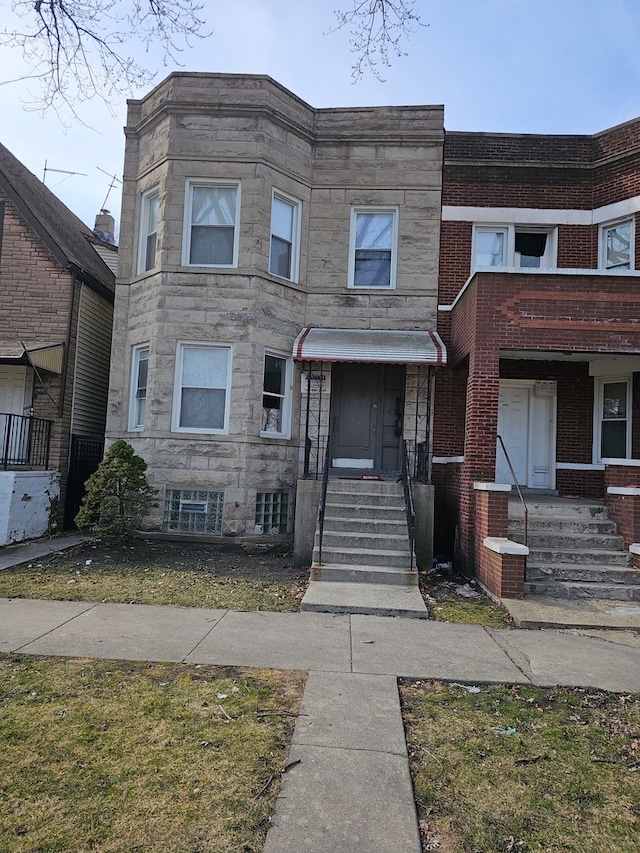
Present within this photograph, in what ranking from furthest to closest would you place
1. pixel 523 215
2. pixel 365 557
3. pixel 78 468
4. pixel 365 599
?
pixel 78 468 < pixel 523 215 < pixel 365 557 < pixel 365 599

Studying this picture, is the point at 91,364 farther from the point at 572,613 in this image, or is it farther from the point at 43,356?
the point at 572,613

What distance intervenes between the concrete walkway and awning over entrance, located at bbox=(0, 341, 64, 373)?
5512 mm

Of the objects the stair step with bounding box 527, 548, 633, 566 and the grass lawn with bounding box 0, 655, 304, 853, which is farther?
the stair step with bounding box 527, 548, 633, 566

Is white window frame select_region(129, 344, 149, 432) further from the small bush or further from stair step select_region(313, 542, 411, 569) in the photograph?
stair step select_region(313, 542, 411, 569)

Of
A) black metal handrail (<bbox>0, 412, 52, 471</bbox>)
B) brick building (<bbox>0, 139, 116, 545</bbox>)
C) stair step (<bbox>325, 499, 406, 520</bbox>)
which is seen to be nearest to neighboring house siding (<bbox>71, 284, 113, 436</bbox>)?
brick building (<bbox>0, 139, 116, 545</bbox>)

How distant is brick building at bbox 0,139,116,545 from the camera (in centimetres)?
1096

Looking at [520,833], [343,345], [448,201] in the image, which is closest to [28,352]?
[343,345]

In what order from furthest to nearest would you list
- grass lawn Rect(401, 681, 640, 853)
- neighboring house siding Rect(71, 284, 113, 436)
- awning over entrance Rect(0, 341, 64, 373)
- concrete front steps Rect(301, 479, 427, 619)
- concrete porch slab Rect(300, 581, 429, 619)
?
neighboring house siding Rect(71, 284, 113, 436) < awning over entrance Rect(0, 341, 64, 373) < concrete front steps Rect(301, 479, 427, 619) < concrete porch slab Rect(300, 581, 429, 619) < grass lawn Rect(401, 681, 640, 853)

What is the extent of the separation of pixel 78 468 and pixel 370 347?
6672 mm

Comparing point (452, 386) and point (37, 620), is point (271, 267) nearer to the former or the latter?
point (452, 386)

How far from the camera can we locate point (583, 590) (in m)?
7.59

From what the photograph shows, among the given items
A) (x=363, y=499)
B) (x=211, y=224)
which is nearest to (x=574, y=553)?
(x=363, y=499)

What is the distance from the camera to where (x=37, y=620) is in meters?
5.94

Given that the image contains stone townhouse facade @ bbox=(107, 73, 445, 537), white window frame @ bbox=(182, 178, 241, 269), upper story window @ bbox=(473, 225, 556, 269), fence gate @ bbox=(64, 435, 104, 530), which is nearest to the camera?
stone townhouse facade @ bbox=(107, 73, 445, 537)
